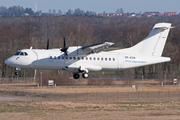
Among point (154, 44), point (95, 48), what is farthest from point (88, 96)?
point (95, 48)

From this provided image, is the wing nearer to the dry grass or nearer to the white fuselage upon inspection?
the white fuselage

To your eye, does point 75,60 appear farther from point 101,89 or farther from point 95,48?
point 101,89

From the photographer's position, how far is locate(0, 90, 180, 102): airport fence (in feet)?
171

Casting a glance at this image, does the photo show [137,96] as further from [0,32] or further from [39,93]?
[0,32]

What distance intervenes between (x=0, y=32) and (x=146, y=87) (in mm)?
41556

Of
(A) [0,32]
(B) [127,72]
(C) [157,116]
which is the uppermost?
(A) [0,32]

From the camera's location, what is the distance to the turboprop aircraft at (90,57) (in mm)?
40906

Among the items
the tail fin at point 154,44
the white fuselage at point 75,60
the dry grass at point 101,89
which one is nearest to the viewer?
the white fuselage at point 75,60

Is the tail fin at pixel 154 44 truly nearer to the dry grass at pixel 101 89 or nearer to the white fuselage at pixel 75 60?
the white fuselage at pixel 75 60

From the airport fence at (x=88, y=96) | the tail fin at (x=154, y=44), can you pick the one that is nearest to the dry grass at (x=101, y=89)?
the airport fence at (x=88, y=96)

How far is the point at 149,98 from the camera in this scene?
54031 millimetres

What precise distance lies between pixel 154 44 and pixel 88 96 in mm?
14874

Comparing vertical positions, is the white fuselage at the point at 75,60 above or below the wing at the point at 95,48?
below

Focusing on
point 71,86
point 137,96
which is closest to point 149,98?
point 137,96
